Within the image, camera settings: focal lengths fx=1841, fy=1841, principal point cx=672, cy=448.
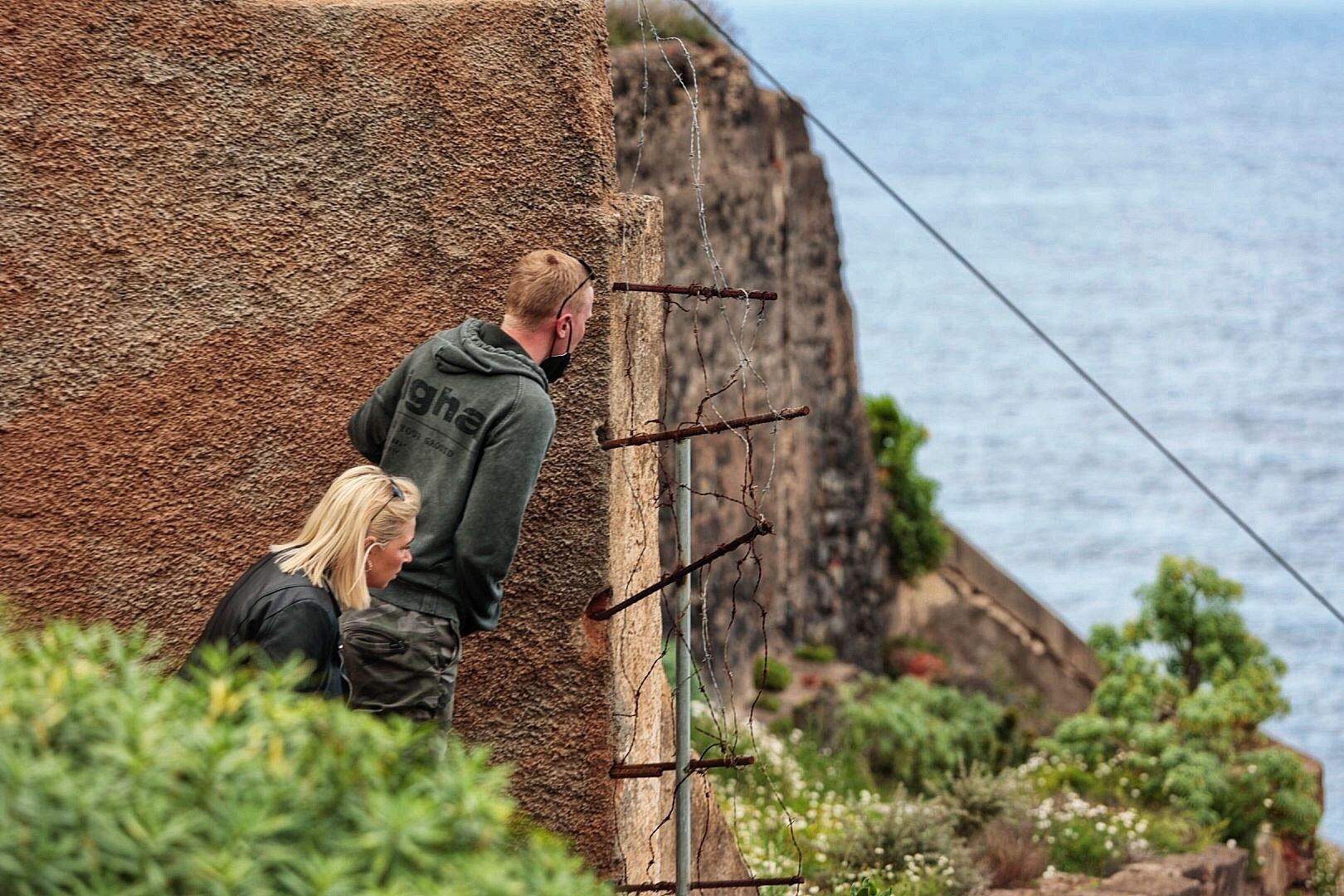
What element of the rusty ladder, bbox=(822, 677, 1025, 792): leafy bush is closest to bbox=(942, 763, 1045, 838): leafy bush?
bbox=(822, 677, 1025, 792): leafy bush

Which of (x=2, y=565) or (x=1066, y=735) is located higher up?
(x=2, y=565)

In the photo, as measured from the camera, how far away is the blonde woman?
13.7 feet

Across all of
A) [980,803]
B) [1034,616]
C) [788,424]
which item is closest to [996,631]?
[1034,616]

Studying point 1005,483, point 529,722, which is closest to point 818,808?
point 529,722

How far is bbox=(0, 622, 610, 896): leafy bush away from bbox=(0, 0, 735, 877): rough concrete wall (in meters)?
2.16

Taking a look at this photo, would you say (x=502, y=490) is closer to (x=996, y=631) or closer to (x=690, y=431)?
(x=690, y=431)

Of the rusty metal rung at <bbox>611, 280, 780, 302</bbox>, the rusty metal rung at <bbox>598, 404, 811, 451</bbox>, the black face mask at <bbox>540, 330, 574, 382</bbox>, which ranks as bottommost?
the rusty metal rung at <bbox>598, 404, 811, 451</bbox>

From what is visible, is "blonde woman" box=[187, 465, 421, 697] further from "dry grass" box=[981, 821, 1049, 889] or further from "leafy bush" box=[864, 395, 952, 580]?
"leafy bush" box=[864, 395, 952, 580]

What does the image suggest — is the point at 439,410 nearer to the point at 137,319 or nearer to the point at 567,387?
the point at 567,387

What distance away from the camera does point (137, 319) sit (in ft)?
17.2

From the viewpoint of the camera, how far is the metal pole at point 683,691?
17.4 ft

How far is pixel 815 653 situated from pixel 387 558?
1314 cm

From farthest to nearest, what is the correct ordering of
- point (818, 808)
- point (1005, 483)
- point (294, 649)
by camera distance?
point (1005, 483) < point (818, 808) < point (294, 649)

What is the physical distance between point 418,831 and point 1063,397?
187 feet
